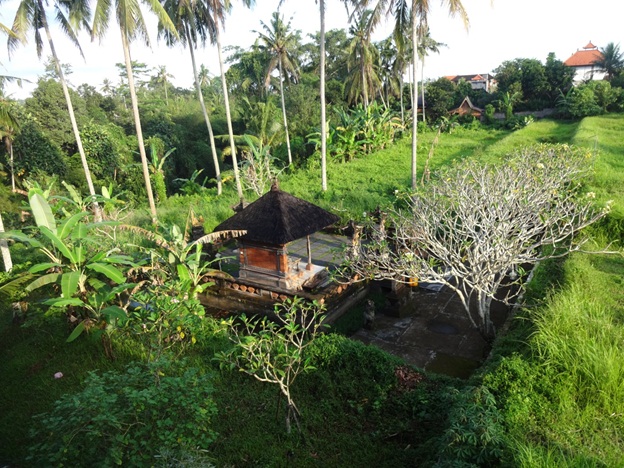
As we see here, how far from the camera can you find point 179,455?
410cm

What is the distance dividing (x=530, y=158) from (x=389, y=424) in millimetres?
9317

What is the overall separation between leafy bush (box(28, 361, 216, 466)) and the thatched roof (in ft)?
18.3

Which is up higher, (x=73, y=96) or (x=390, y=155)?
(x=73, y=96)

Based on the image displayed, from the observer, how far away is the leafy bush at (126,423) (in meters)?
4.13

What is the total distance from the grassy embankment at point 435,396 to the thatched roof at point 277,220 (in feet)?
9.95

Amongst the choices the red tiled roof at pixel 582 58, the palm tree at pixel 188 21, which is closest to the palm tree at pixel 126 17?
the palm tree at pixel 188 21

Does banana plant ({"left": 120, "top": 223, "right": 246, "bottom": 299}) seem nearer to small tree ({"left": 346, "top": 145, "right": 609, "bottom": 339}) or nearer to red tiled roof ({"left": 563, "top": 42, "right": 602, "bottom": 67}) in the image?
small tree ({"left": 346, "top": 145, "right": 609, "bottom": 339})

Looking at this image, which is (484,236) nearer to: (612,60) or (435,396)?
(435,396)

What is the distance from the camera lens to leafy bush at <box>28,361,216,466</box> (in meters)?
4.13

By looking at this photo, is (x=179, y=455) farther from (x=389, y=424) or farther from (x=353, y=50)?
(x=353, y=50)

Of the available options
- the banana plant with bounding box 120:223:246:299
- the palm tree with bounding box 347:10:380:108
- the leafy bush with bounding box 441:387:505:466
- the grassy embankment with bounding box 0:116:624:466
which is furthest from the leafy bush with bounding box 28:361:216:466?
the palm tree with bounding box 347:10:380:108

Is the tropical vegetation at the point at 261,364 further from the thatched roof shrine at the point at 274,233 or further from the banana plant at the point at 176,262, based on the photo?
the thatched roof shrine at the point at 274,233

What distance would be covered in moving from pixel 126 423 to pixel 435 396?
4.25 meters

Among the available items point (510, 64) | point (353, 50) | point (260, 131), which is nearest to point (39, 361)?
point (260, 131)
